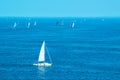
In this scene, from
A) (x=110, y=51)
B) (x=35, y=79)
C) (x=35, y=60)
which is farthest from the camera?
(x=110, y=51)

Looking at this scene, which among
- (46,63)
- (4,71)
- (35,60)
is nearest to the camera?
(4,71)

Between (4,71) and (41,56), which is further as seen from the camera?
(41,56)

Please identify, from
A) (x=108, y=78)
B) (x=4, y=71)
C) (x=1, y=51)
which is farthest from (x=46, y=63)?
(x=1, y=51)

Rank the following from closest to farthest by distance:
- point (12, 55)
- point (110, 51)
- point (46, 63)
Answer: point (46, 63) → point (12, 55) → point (110, 51)

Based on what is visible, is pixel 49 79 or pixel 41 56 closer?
pixel 49 79

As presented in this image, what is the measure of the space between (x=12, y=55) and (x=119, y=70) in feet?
128

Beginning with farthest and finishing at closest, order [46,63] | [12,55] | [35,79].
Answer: [12,55], [46,63], [35,79]

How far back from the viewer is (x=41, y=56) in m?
116

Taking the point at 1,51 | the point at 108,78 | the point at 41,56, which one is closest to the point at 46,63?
the point at 41,56

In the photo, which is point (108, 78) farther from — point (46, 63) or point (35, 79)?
point (46, 63)

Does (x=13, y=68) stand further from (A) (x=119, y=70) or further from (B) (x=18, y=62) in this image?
(A) (x=119, y=70)

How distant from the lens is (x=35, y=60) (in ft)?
401

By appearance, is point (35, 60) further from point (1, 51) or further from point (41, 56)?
point (1, 51)

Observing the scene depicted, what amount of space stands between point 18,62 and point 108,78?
30492mm
